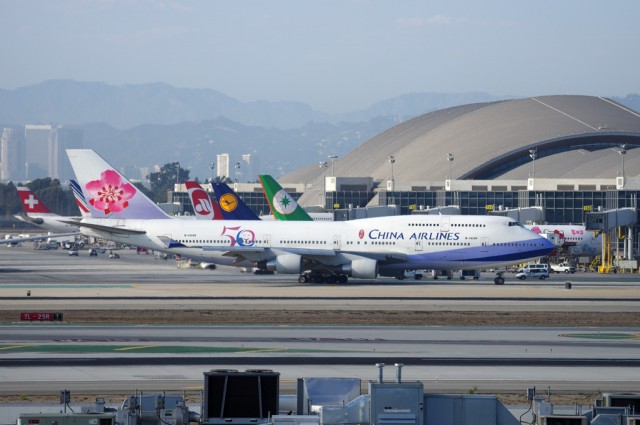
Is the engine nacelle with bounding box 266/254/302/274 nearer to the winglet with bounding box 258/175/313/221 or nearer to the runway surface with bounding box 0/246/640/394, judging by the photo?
the runway surface with bounding box 0/246/640/394

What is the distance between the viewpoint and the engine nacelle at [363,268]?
76.6 meters

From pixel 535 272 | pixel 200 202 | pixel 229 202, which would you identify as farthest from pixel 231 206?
pixel 535 272

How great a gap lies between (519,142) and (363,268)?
87152 mm

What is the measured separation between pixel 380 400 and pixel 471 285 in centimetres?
5812

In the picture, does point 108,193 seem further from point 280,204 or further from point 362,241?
point 280,204

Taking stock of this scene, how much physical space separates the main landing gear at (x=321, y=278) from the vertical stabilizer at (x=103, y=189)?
1258cm

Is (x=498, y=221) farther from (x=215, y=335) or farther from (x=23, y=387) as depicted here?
(x=23, y=387)

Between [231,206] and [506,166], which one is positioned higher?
[506,166]

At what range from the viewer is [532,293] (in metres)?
70.5

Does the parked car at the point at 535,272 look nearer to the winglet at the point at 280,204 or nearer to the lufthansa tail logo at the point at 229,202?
the winglet at the point at 280,204

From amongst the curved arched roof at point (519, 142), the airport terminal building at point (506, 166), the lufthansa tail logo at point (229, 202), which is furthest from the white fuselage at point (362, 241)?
the curved arched roof at point (519, 142)

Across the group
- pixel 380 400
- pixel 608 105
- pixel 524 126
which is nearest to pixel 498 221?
pixel 380 400

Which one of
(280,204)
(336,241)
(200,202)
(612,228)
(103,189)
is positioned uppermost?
(103,189)

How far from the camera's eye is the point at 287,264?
76.8 metres
